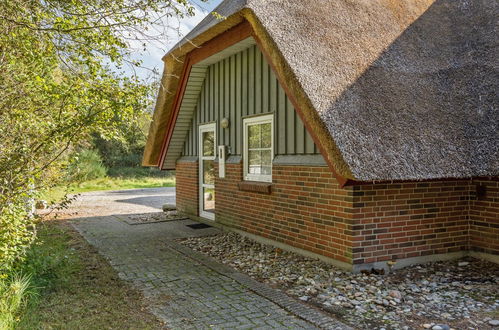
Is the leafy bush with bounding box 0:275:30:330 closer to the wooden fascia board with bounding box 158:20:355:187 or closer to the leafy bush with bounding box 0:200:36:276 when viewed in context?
the leafy bush with bounding box 0:200:36:276

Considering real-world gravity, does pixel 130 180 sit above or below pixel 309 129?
below

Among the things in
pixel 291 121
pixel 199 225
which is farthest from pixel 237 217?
pixel 291 121

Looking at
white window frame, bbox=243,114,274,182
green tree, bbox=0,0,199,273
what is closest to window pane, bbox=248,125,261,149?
white window frame, bbox=243,114,274,182

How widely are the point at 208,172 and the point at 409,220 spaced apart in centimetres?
497

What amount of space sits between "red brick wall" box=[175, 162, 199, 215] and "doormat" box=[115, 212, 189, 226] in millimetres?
338

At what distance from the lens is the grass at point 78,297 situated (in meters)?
3.79

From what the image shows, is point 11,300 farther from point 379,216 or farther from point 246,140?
point 246,140

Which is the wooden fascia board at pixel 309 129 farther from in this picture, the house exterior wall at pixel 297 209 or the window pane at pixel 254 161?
the window pane at pixel 254 161

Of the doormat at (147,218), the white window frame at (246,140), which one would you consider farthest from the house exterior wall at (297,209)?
the doormat at (147,218)

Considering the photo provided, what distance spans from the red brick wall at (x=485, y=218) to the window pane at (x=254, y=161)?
11.4ft

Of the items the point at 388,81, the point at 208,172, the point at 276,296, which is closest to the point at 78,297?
the point at 276,296

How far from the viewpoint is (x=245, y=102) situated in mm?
7555

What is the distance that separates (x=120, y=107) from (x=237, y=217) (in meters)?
4.03

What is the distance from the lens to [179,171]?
10.6m
